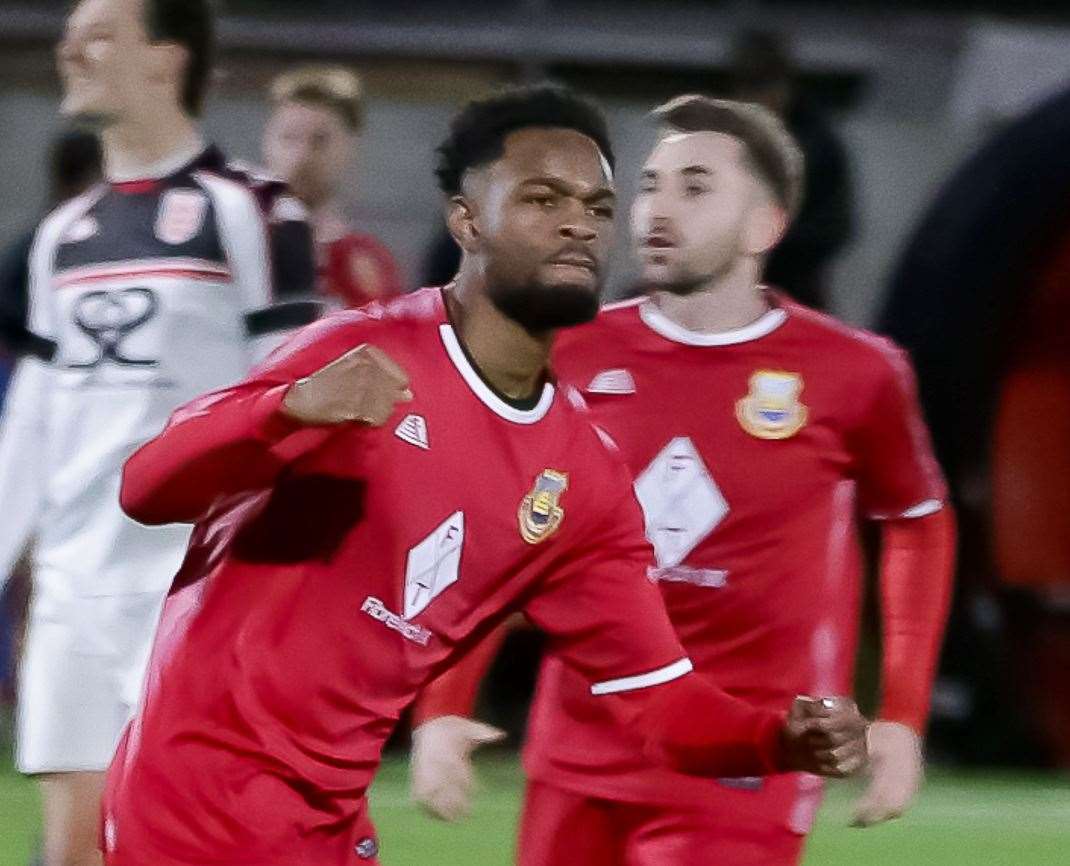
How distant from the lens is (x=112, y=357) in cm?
459

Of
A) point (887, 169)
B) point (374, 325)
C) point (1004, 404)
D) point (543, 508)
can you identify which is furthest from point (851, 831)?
point (374, 325)

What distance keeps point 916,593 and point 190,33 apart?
1.67 metres

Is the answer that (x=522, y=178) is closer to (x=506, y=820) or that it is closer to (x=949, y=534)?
(x=949, y=534)

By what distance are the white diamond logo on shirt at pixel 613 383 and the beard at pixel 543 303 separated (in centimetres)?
92

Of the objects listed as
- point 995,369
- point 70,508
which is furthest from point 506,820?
point 70,508

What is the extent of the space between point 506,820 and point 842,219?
232 cm

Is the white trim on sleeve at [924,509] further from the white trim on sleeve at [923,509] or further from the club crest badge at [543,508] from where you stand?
the club crest badge at [543,508]

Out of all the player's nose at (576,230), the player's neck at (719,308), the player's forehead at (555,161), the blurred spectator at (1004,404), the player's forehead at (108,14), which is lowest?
the blurred spectator at (1004,404)

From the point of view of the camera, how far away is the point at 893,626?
4359mm

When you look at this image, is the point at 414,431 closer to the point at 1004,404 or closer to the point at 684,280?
the point at 684,280

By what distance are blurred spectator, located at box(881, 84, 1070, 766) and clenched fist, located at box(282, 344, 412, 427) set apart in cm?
533

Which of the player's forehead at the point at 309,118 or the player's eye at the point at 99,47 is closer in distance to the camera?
the player's eye at the point at 99,47

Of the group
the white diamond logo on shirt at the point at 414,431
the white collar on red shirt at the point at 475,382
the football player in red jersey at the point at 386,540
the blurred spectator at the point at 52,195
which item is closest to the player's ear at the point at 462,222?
the football player in red jersey at the point at 386,540

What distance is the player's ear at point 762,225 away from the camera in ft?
14.4
